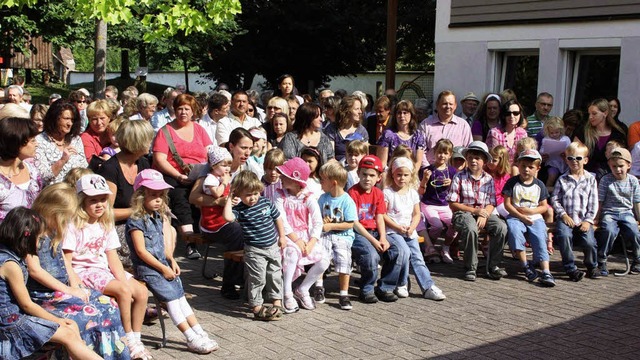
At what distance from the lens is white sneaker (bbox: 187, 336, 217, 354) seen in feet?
22.8

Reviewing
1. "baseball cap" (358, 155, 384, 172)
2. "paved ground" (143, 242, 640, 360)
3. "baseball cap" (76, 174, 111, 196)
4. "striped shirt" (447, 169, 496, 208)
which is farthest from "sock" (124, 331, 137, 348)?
"striped shirt" (447, 169, 496, 208)

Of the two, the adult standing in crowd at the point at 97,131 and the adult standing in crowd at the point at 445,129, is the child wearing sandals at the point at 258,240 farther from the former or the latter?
the adult standing in crowd at the point at 445,129

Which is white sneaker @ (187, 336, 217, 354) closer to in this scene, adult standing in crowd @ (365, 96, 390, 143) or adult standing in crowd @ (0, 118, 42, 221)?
adult standing in crowd @ (0, 118, 42, 221)

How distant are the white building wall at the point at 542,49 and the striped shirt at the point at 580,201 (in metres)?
4.80

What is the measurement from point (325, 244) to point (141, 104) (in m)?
5.02

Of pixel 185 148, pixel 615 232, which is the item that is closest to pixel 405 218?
pixel 185 148

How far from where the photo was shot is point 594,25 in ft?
49.6

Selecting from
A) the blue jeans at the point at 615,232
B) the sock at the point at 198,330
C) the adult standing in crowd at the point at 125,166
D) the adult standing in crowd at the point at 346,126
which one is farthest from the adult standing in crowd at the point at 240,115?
the sock at the point at 198,330

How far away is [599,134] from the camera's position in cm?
1147

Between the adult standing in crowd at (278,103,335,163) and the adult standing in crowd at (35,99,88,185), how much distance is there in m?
2.45

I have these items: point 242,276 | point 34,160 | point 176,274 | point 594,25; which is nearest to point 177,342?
point 176,274

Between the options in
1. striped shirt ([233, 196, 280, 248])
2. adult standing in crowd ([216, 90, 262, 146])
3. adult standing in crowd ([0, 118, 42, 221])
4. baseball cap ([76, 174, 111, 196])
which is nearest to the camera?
baseball cap ([76, 174, 111, 196])

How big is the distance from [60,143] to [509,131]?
571 centimetres

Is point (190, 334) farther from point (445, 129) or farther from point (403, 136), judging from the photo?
point (445, 129)
